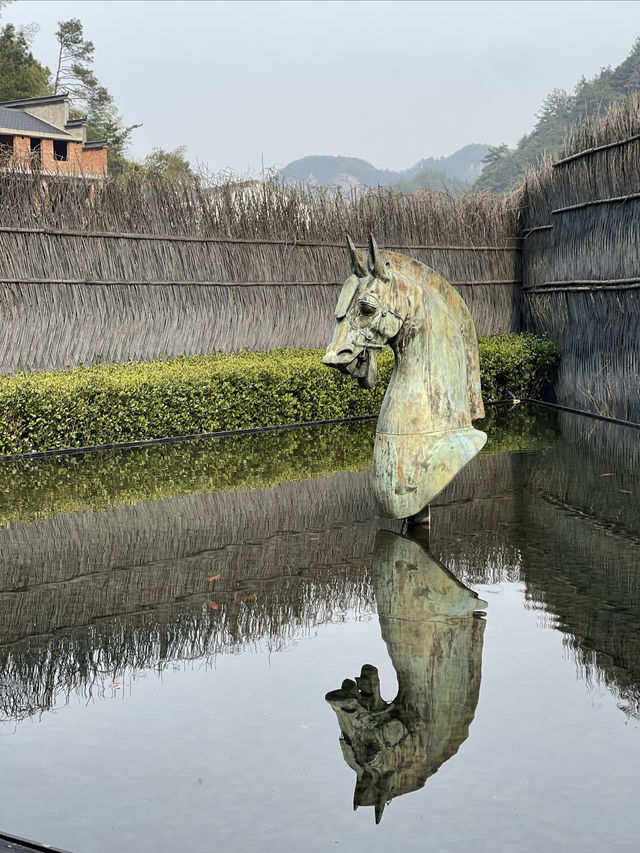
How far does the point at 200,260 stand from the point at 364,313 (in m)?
7.09

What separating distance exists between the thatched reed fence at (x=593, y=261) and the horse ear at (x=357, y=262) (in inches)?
225

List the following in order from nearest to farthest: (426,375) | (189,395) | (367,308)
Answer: (367,308)
(426,375)
(189,395)

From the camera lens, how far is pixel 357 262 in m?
5.83

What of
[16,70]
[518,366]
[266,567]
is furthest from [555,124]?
[266,567]

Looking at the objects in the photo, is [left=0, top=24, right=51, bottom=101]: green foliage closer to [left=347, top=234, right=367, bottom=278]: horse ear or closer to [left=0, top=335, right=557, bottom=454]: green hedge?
[left=0, top=335, right=557, bottom=454]: green hedge

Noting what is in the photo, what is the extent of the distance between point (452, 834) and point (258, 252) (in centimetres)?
1057

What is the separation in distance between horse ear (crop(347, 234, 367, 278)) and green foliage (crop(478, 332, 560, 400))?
6979mm

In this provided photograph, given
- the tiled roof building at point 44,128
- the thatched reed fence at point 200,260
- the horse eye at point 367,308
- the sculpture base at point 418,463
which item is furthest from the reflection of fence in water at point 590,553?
the tiled roof building at point 44,128

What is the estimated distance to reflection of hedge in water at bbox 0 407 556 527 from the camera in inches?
309

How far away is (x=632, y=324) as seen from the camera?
10.8 metres

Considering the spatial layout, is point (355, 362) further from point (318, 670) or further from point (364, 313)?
point (318, 670)

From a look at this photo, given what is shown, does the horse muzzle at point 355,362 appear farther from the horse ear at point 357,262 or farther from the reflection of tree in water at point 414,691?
the reflection of tree in water at point 414,691

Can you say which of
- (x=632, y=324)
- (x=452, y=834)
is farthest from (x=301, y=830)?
(x=632, y=324)

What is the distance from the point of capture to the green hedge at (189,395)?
32.0ft
